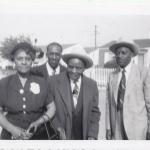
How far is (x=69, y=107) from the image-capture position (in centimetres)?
241

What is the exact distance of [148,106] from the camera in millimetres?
2535

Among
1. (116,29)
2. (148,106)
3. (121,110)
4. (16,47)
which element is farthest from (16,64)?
(116,29)

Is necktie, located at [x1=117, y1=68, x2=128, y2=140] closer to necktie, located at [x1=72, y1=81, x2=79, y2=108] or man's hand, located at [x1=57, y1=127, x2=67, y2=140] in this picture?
necktie, located at [x1=72, y1=81, x2=79, y2=108]

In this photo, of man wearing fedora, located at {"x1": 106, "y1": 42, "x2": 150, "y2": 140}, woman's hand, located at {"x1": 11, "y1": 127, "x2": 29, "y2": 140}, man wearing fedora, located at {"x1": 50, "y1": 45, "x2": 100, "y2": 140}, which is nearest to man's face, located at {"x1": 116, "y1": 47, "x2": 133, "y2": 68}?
man wearing fedora, located at {"x1": 106, "y1": 42, "x2": 150, "y2": 140}

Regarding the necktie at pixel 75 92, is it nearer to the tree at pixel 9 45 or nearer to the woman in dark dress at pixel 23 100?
the woman in dark dress at pixel 23 100

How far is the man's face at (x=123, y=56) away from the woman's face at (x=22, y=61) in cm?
82

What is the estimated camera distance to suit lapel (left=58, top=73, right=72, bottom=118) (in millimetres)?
2415

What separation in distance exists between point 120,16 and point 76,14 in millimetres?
411

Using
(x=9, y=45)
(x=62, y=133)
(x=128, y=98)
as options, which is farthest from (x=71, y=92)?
(x=9, y=45)

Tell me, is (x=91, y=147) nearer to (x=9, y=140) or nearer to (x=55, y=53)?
(x=9, y=140)

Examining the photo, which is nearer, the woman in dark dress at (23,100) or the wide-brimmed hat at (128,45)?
the woman in dark dress at (23,100)

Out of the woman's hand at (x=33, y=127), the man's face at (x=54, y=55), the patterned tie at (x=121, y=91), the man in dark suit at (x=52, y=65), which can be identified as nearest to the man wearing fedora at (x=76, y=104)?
the patterned tie at (x=121, y=91)

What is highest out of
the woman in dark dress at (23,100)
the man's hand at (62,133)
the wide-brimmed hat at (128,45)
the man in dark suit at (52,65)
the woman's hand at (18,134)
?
the wide-brimmed hat at (128,45)

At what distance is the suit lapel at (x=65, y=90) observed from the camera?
2415 millimetres
